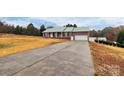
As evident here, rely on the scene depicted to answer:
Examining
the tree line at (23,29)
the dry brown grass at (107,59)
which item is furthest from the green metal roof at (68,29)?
the dry brown grass at (107,59)

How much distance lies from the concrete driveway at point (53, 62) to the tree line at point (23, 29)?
69 cm

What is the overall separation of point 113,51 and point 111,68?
1099 mm

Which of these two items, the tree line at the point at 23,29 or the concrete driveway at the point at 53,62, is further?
the tree line at the point at 23,29

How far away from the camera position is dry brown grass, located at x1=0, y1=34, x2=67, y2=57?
292 inches

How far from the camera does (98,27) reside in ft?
25.3

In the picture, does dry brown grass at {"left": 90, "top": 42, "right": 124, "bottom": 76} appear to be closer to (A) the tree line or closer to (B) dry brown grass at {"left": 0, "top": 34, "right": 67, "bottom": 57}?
(B) dry brown grass at {"left": 0, "top": 34, "right": 67, "bottom": 57}

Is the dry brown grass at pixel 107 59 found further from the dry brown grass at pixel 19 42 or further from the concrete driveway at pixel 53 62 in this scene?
the dry brown grass at pixel 19 42

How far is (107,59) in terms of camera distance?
7.27 metres

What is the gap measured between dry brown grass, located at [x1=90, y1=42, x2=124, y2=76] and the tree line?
1922mm

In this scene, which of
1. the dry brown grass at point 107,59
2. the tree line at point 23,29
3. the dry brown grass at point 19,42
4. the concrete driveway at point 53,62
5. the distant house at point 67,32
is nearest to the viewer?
the concrete driveway at point 53,62

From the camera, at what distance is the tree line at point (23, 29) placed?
7.70 m
